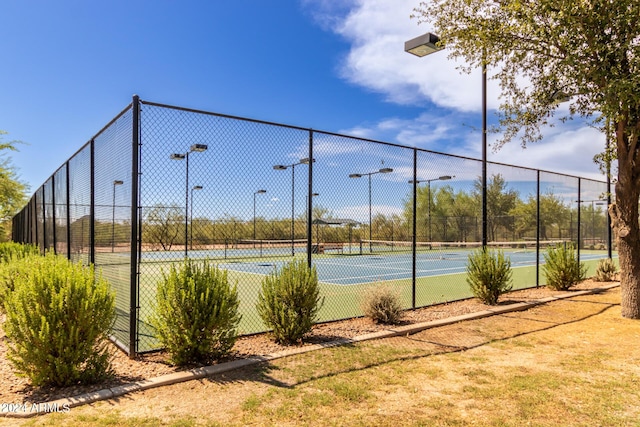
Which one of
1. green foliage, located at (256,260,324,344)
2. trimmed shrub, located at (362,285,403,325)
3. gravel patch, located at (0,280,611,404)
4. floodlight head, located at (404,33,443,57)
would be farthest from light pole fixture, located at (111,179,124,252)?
floodlight head, located at (404,33,443,57)

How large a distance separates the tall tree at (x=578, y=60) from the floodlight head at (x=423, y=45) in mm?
195

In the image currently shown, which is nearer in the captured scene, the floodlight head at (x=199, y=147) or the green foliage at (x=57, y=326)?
the green foliage at (x=57, y=326)

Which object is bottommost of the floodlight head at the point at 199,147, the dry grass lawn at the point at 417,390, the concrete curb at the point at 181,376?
the dry grass lawn at the point at 417,390

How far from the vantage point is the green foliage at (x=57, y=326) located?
3631 millimetres

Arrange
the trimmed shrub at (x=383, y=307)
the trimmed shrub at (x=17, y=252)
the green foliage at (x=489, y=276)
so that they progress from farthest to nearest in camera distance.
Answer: the green foliage at (x=489, y=276) < the trimmed shrub at (x=17, y=252) < the trimmed shrub at (x=383, y=307)

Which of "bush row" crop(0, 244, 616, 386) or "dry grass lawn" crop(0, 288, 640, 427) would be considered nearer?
"dry grass lawn" crop(0, 288, 640, 427)

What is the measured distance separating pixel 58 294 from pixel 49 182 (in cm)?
858

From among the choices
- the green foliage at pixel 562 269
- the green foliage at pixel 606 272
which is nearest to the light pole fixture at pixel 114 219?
the green foliage at pixel 562 269

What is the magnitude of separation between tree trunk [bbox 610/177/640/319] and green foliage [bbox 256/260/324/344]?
18.3 feet

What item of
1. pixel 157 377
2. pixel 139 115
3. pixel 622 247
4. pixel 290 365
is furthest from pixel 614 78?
pixel 157 377

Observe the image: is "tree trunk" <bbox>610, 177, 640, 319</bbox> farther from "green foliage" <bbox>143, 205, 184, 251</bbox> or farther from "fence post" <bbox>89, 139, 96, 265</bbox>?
"fence post" <bbox>89, 139, 96, 265</bbox>

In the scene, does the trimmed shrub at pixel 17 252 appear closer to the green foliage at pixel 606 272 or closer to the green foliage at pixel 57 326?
the green foliage at pixel 57 326

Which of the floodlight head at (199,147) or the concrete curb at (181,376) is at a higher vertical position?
the floodlight head at (199,147)

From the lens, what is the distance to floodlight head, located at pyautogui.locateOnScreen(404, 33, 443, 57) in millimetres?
7211
